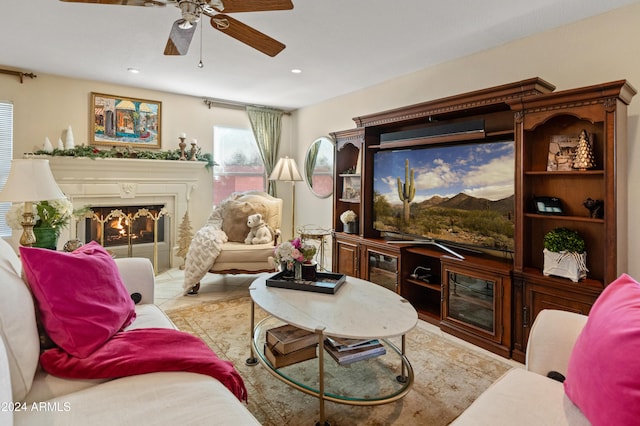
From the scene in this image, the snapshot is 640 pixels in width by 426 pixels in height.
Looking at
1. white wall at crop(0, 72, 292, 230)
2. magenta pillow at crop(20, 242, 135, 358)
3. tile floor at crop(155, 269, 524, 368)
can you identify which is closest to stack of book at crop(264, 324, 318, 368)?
magenta pillow at crop(20, 242, 135, 358)

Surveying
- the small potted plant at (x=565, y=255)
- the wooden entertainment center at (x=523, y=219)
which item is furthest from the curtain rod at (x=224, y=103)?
the small potted plant at (x=565, y=255)

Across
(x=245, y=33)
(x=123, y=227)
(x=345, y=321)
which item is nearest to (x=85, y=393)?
(x=345, y=321)

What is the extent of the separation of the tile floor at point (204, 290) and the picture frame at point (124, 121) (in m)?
1.80

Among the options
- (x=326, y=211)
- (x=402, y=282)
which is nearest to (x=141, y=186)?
(x=326, y=211)

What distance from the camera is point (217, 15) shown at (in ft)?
6.15

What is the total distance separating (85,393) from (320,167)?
432cm

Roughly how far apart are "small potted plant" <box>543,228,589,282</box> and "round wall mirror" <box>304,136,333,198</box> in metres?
3.00

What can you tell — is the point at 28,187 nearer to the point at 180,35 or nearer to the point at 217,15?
the point at 180,35

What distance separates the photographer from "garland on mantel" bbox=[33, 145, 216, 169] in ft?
13.0

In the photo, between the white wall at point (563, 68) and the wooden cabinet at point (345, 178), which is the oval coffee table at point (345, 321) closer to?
the white wall at point (563, 68)

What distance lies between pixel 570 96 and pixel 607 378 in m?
1.90

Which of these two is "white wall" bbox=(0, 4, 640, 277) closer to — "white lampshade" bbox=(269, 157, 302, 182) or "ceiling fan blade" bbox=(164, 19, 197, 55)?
"white lampshade" bbox=(269, 157, 302, 182)

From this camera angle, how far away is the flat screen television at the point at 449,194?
108 inches

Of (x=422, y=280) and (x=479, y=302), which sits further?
(x=422, y=280)
